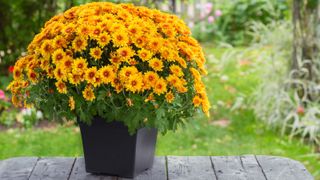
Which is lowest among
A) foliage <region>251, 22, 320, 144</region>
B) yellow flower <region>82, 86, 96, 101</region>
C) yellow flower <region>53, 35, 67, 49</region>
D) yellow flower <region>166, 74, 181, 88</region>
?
foliage <region>251, 22, 320, 144</region>

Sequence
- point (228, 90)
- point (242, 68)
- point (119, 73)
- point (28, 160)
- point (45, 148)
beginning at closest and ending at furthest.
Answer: point (119, 73), point (28, 160), point (45, 148), point (228, 90), point (242, 68)

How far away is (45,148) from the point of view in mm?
3953

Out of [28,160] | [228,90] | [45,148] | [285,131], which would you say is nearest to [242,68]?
[228,90]

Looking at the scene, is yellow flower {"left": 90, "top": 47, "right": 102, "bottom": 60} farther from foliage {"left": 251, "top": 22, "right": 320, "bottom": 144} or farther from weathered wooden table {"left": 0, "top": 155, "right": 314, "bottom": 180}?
foliage {"left": 251, "top": 22, "right": 320, "bottom": 144}

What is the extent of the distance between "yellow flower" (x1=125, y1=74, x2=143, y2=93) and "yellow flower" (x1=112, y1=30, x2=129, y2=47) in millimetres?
99

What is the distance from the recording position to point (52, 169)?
6.95 feet

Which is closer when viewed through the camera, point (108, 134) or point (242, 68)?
point (108, 134)

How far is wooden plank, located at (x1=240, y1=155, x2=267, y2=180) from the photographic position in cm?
204

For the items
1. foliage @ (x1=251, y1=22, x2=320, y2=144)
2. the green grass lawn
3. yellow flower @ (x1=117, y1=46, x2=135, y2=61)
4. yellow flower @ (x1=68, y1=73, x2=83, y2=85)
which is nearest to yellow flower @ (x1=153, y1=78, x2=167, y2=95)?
yellow flower @ (x1=117, y1=46, x2=135, y2=61)

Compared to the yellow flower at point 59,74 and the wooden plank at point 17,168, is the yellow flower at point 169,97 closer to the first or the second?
the yellow flower at point 59,74

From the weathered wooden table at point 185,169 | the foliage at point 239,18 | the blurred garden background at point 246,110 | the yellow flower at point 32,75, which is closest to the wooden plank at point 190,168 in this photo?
the weathered wooden table at point 185,169

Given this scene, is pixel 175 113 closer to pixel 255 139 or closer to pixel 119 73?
pixel 119 73

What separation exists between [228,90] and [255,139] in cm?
103

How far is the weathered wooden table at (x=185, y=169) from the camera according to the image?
Result: 204 centimetres
